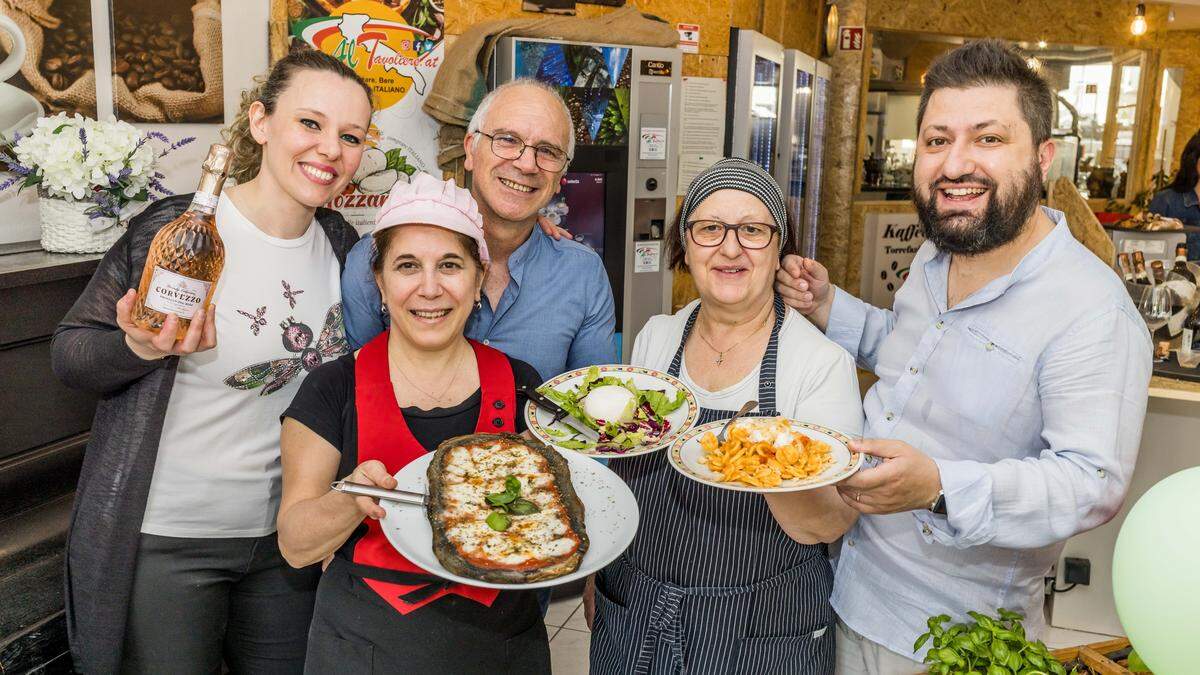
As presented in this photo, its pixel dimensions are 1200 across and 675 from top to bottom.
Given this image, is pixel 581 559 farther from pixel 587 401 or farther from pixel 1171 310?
pixel 1171 310

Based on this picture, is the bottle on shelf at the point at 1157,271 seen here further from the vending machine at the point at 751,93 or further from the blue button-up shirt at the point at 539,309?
the blue button-up shirt at the point at 539,309

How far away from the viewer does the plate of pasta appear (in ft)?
5.09

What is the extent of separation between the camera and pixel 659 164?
4598mm

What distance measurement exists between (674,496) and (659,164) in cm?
293

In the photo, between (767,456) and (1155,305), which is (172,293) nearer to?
(767,456)

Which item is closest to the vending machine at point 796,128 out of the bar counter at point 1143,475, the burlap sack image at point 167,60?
the bar counter at point 1143,475

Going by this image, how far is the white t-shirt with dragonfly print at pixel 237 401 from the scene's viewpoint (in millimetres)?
1999

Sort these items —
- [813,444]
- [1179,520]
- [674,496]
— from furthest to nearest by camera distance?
[674,496] < [813,444] < [1179,520]

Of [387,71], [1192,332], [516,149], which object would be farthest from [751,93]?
[516,149]

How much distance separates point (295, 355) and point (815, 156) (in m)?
6.10

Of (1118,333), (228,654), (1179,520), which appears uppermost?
(1118,333)

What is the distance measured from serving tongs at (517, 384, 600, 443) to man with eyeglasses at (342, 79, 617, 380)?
0.97 feet

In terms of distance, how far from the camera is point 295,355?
206 centimetres

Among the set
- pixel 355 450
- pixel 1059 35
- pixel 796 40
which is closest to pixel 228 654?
pixel 355 450
